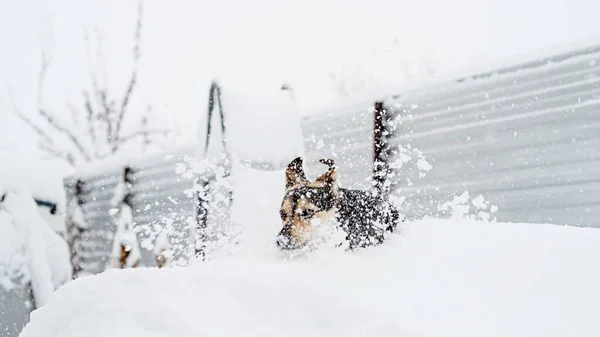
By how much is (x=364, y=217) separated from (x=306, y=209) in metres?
0.22

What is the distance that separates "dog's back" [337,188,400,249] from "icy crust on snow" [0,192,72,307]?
170cm

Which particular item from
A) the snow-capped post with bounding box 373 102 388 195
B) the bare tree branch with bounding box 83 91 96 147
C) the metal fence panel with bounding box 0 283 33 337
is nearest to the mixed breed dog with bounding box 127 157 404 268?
the metal fence panel with bounding box 0 283 33 337

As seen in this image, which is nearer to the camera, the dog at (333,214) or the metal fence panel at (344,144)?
the dog at (333,214)

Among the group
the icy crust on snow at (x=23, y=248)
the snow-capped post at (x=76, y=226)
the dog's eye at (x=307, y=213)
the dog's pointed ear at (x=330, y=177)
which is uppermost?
the dog's pointed ear at (x=330, y=177)

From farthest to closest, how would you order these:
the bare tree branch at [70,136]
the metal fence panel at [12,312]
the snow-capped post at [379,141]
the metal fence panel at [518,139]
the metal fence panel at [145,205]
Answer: the bare tree branch at [70,136] < the metal fence panel at [145,205] < the snow-capped post at [379,141] < the metal fence panel at [518,139] < the metal fence panel at [12,312]

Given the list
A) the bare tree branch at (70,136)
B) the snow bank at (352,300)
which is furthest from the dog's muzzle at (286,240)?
the bare tree branch at (70,136)

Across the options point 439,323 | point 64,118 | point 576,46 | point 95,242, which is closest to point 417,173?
point 576,46

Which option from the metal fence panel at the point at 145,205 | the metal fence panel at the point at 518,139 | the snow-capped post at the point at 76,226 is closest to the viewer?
the metal fence panel at the point at 518,139

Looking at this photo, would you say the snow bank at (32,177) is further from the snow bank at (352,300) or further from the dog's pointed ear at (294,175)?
the snow bank at (352,300)

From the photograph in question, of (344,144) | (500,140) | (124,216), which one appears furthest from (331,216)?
(124,216)

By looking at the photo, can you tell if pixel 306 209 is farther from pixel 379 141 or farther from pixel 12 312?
pixel 379 141

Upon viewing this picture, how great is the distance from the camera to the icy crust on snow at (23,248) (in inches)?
104

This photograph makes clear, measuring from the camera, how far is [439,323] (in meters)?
1.05

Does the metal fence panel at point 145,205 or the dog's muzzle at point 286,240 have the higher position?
the dog's muzzle at point 286,240
